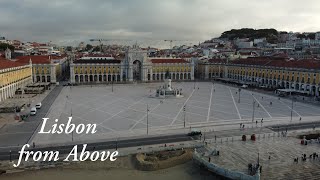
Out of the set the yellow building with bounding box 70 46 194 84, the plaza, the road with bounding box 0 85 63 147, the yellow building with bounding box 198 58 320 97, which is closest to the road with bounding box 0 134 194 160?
the plaza

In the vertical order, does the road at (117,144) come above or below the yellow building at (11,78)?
→ below

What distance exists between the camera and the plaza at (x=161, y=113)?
3819cm

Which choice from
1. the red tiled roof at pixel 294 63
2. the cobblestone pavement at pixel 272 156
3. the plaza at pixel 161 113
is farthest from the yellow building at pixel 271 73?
the cobblestone pavement at pixel 272 156

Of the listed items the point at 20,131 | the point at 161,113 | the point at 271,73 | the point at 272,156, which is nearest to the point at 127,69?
the point at 271,73

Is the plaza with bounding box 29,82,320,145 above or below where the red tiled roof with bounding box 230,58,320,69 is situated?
below

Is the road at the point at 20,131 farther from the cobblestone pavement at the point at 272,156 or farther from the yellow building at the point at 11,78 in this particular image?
the cobblestone pavement at the point at 272,156

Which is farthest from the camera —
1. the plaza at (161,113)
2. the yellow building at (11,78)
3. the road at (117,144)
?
the yellow building at (11,78)

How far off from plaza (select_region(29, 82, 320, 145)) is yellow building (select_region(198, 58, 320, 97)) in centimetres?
914

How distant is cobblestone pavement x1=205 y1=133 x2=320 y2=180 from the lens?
992 inches

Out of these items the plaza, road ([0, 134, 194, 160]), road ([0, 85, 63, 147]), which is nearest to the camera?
road ([0, 134, 194, 160])

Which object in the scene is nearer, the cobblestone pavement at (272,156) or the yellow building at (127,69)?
the cobblestone pavement at (272,156)

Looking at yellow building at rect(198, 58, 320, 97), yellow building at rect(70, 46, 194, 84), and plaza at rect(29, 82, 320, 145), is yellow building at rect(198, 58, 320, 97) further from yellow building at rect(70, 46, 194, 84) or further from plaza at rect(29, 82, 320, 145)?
plaza at rect(29, 82, 320, 145)

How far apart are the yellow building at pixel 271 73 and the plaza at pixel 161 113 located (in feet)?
30.0

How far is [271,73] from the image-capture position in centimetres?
7969
